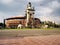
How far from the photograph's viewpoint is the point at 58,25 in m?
71.0

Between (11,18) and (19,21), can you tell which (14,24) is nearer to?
(19,21)

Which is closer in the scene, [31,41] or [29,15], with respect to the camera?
[31,41]

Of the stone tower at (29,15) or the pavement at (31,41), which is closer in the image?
the pavement at (31,41)

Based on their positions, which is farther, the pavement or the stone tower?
the stone tower

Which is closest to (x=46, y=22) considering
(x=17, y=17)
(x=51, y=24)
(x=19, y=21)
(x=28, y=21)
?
(x=51, y=24)

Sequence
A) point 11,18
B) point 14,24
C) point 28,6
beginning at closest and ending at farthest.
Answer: point 28,6 → point 14,24 → point 11,18

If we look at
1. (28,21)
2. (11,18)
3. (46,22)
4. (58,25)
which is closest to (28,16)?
(28,21)

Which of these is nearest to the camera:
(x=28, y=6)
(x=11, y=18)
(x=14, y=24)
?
(x=28, y=6)

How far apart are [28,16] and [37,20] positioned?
317 inches

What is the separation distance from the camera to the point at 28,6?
227ft

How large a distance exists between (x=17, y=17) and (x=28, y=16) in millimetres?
19819

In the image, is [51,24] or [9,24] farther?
[9,24]

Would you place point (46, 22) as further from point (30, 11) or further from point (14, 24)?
point (14, 24)

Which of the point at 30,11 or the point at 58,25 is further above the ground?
the point at 30,11
